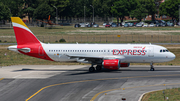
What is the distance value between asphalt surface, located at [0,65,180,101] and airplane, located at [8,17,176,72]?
1826 millimetres

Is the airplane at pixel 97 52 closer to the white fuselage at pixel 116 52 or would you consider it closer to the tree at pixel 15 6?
the white fuselage at pixel 116 52

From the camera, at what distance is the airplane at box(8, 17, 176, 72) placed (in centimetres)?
4209

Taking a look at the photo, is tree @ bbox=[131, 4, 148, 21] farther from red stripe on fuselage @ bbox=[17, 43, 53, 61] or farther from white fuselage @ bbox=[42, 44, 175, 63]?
red stripe on fuselage @ bbox=[17, 43, 53, 61]

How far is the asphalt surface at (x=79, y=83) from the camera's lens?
93.1 ft

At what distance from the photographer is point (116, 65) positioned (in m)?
40.3

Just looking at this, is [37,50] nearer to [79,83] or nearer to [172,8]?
[79,83]

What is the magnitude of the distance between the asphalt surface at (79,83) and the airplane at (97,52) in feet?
5.99

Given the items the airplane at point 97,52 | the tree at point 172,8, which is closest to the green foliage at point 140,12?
the tree at point 172,8

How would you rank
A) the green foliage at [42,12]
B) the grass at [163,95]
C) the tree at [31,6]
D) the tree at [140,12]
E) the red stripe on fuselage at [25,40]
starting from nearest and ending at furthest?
the grass at [163,95]
the red stripe on fuselage at [25,40]
the green foliage at [42,12]
the tree at [31,6]
the tree at [140,12]

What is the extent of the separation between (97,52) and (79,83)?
9.59 meters

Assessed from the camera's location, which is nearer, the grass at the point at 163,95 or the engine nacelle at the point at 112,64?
the grass at the point at 163,95

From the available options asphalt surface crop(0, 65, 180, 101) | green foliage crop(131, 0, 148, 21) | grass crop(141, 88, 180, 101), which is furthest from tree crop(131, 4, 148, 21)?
grass crop(141, 88, 180, 101)

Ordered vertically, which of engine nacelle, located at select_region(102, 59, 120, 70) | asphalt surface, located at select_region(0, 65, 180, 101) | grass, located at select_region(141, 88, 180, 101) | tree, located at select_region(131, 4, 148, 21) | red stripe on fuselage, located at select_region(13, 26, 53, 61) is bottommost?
asphalt surface, located at select_region(0, 65, 180, 101)

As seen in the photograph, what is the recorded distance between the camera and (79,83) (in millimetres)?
34844
